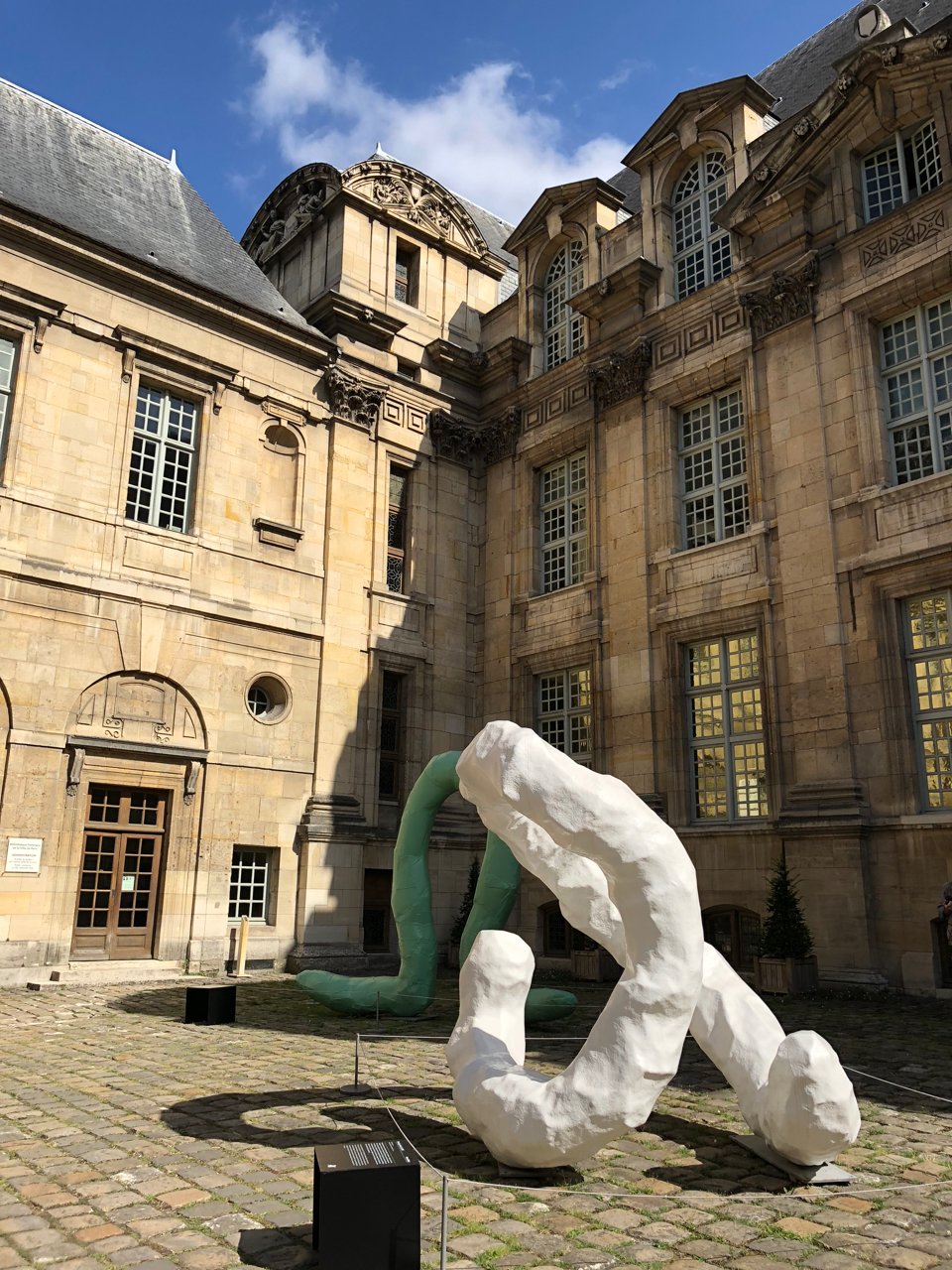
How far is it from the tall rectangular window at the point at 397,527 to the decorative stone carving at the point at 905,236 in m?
9.23

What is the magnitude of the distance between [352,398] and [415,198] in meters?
5.47

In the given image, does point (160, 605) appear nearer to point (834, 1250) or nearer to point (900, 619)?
point (900, 619)

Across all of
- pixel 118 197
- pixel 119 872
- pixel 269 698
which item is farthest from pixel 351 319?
pixel 119 872

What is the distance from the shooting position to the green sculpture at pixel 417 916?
33.9 ft

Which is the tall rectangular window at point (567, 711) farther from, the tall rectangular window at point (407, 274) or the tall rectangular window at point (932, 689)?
the tall rectangular window at point (407, 274)

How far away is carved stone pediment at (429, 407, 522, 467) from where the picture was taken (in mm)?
20266

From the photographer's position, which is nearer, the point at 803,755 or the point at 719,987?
the point at 719,987

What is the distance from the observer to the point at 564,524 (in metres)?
19.2

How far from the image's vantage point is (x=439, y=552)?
19.9 meters

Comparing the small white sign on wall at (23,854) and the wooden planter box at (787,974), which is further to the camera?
the small white sign on wall at (23,854)

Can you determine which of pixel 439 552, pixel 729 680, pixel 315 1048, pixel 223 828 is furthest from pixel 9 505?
pixel 729 680

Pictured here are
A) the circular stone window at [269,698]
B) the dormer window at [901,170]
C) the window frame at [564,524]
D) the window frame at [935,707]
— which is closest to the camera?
the window frame at [935,707]

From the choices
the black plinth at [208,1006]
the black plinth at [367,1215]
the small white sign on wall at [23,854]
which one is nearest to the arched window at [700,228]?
the black plinth at [208,1006]

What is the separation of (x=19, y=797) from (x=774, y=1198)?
11.9 m
